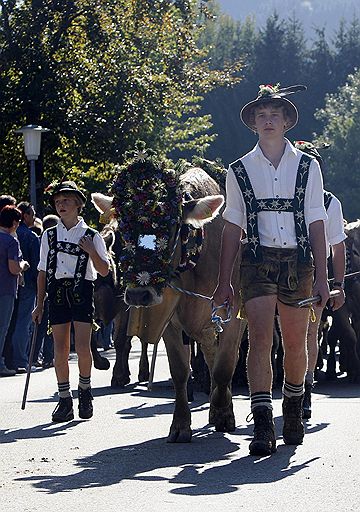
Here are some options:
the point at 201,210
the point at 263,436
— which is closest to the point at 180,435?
the point at 263,436

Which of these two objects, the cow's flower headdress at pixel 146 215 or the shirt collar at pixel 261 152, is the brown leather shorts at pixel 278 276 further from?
the cow's flower headdress at pixel 146 215

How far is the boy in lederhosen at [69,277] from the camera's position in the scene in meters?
12.2

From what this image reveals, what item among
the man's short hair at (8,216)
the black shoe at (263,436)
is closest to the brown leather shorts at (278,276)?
the black shoe at (263,436)

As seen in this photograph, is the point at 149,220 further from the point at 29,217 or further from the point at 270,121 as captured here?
the point at 29,217

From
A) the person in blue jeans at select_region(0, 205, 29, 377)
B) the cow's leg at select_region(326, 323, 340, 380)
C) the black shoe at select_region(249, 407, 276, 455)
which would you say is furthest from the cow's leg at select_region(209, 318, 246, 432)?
the person in blue jeans at select_region(0, 205, 29, 377)

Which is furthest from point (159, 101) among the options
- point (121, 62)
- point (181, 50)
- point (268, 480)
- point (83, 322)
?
point (268, 480)

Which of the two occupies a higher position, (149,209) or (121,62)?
(121,62)

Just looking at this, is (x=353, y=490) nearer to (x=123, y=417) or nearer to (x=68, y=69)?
(x=123, y=417)

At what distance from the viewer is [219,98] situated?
82812mm

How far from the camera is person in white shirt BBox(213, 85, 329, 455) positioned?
9445 mm

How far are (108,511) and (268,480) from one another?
1.24 m

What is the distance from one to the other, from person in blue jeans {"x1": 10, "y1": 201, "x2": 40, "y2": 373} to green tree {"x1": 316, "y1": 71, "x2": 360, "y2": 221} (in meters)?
50.8

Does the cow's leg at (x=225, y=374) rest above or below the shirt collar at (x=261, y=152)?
below

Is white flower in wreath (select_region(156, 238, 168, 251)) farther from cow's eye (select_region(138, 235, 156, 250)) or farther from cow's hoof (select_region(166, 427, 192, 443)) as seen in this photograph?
cow's hoof (select_region(166, 427, 192, 443))
